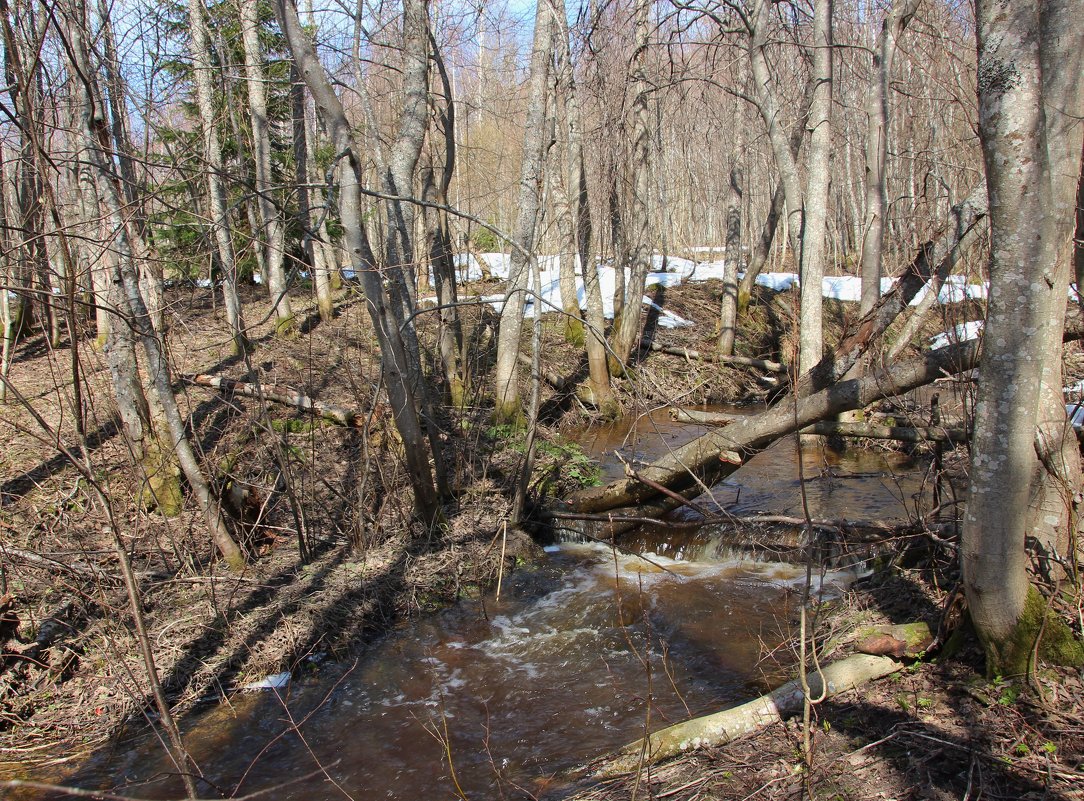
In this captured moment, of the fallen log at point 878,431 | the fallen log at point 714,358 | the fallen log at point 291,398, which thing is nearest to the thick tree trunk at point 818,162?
the fallen log at point 878,431

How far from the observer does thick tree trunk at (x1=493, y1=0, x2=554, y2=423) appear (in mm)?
8852

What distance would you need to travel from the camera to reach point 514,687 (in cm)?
540

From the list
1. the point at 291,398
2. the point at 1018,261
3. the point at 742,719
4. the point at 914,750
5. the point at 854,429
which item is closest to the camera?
the point at 1018,261

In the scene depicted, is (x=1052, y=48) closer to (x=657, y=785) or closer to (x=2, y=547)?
(x=657, y=785)

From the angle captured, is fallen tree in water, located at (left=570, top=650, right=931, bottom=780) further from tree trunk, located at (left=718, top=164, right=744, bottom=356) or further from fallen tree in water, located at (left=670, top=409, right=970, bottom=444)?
tree trunk, located at (left=718, top=164, right=744, bottom=356)

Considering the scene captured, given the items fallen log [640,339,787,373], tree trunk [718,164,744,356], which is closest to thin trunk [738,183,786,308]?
tree trunk [718,164,744,356]

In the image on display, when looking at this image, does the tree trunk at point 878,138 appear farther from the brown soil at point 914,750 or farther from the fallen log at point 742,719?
the brown soil at point 914,750

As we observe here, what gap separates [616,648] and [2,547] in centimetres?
461

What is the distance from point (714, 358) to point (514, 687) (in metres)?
10.6

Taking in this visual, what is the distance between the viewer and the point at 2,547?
17.3 ft

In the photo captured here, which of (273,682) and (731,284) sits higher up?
(731,284)

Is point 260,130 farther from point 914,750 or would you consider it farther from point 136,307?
point 914,750

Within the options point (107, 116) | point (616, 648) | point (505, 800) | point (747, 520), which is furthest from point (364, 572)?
point (107, 116)

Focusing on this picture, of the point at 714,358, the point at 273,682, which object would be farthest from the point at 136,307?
the point at 714,358
